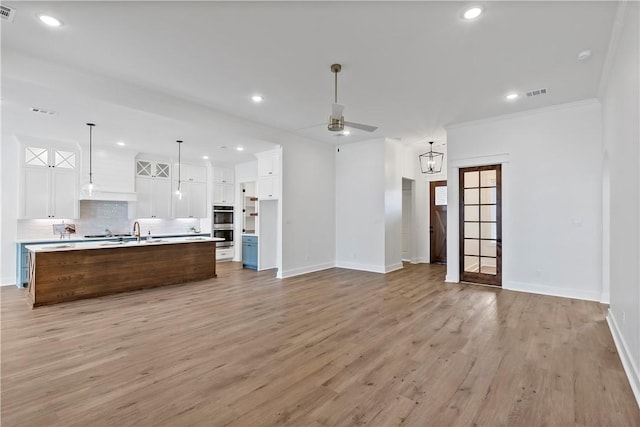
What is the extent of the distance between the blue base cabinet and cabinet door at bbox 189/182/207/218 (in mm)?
2030

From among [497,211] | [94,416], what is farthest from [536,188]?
[94,416]

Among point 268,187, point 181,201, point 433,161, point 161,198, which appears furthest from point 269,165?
point 433,161

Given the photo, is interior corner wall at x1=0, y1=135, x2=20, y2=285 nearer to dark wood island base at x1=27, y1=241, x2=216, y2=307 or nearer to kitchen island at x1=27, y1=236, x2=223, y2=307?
kitchen island at x1=27, y1=236, x2=223, y2=307

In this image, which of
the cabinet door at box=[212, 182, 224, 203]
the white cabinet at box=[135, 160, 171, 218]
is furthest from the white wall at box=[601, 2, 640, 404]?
the white cabinet at box=[135, 160, 171, 218]

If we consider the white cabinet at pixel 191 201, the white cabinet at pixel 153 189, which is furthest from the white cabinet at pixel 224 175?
the white cabinet at pixel 153 189

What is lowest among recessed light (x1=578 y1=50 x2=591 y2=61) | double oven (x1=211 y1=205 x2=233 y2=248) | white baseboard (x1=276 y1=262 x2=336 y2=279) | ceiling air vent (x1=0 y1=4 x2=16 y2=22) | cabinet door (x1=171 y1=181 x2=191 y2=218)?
white baseboard (x1=276 y1=262 x2=336 y2=279)

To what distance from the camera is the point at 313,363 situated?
113 inches

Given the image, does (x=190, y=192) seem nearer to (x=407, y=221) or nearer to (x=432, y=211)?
(x=407, y=221)

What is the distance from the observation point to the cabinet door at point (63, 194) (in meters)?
6.84

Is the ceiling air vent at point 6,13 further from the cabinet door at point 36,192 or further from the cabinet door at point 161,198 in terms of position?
the cabinet door at point 161,198

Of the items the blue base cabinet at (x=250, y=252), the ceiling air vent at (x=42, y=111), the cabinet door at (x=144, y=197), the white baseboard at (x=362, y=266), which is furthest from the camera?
the cabinet door at (x=144, y=197)

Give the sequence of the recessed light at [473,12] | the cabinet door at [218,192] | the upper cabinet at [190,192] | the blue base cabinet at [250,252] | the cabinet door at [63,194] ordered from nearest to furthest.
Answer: the recessed light at [473,12] → the cabinet door at [63,194] → the blue base cabinet at [250,252] → the upper cabinet at [190,192] → the cabinet door at [218,192]

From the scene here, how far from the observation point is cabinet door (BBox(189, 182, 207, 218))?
9.08 metres

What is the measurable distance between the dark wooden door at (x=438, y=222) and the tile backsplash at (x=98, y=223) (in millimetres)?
7396
